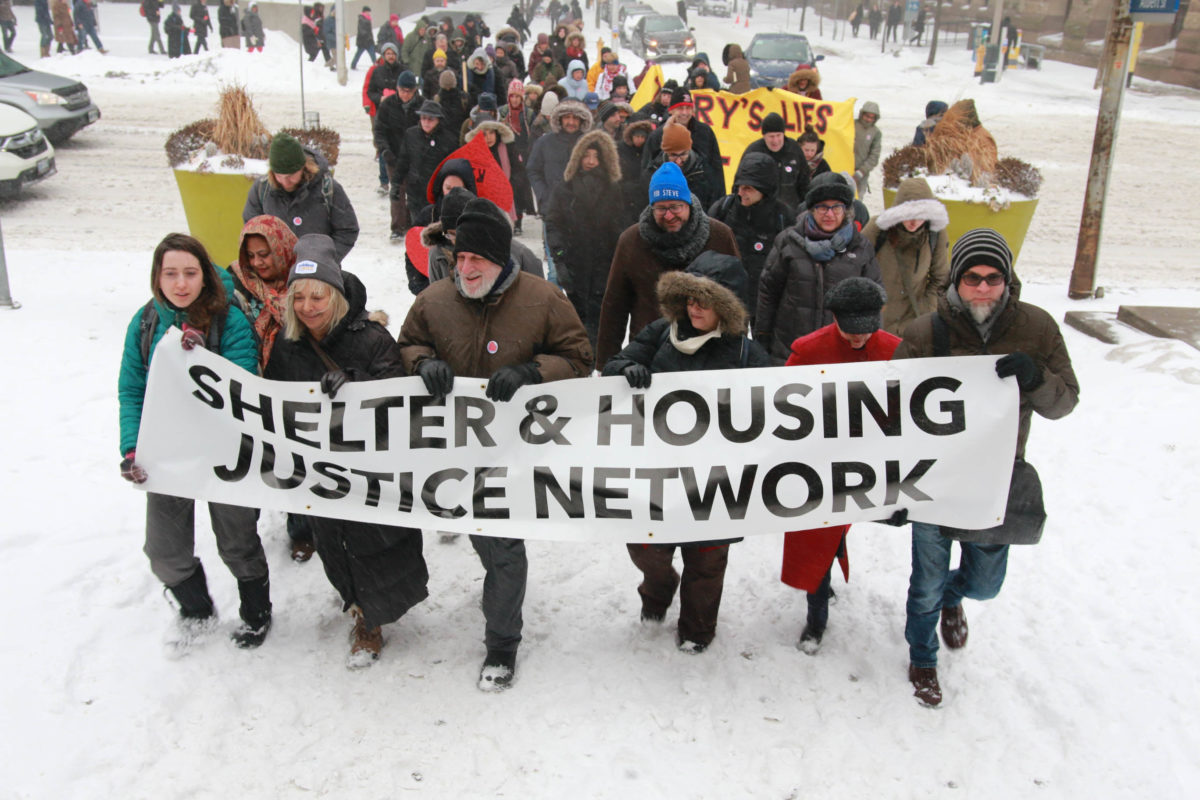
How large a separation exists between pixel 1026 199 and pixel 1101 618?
213 inches

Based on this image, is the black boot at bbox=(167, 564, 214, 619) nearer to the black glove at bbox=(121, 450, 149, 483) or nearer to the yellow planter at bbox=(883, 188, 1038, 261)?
the black glove at bbox=(121, 450, 149, 483)

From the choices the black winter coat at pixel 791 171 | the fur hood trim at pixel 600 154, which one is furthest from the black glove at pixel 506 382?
the black winter coat at pixel 791 171

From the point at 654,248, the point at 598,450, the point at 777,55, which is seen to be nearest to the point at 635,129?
the point at 654,248

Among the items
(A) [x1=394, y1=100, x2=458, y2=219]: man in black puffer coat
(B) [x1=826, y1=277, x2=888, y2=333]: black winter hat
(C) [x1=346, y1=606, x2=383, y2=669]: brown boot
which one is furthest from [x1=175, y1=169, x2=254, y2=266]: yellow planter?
(B) [x1=826, y1=277, x2=888, y2=333]: black winter hat

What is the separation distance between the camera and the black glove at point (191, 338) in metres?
3.84

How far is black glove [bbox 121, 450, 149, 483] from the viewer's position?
12.5 feet

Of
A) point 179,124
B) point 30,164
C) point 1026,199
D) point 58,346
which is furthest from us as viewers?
point 179,124

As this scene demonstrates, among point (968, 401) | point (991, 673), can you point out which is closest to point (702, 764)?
point (991, 673)

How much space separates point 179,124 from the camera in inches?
689

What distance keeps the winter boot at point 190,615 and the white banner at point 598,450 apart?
19.1 inches

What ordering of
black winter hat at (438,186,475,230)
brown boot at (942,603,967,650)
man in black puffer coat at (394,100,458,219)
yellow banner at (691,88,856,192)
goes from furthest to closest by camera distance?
yellow banner at (691,88,856,192) → man in black puffer coat at (394,100,458,219) → black winter hat at (438,186,475,230) → brown boot at (942,603,967,650)

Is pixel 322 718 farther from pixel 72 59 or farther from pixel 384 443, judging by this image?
pixel 72 59

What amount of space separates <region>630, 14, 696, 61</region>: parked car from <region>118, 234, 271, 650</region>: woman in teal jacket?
90.1 feet

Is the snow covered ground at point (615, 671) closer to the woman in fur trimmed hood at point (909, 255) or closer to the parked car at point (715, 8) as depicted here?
the woman in fur trimmed hood at point (909, 255)
